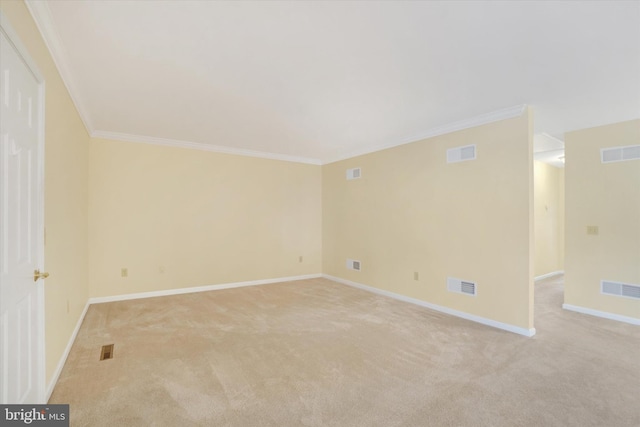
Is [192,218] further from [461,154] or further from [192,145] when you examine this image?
[461,154]

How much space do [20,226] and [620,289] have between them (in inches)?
235

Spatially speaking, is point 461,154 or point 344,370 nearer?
point 344,370

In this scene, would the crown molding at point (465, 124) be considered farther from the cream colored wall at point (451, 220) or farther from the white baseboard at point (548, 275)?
the white baseboard at point (548, 275)

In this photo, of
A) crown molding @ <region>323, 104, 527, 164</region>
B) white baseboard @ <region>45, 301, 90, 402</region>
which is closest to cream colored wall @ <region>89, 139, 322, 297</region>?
white baseboard @ <region>45, 301, 90, 402</region>

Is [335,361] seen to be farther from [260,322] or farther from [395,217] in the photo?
[395,217]

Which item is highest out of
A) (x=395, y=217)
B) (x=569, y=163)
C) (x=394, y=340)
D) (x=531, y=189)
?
(x=569, y=163)

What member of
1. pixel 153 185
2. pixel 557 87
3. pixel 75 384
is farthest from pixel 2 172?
pixel 557 87

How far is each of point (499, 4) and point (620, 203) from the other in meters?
3.64

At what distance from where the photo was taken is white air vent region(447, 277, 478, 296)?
147 inches

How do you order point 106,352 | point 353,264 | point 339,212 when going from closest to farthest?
point 106,352
point 353,264
point 339,212

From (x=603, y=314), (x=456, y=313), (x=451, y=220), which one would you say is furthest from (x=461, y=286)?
(x=603, y=314)

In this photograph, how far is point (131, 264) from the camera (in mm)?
4566

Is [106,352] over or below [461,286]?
below

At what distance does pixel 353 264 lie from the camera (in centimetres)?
562
